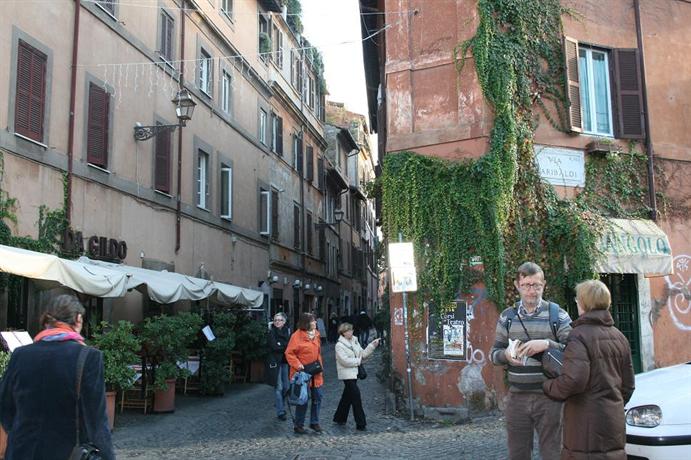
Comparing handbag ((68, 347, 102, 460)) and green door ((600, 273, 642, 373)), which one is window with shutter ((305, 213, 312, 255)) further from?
handbag ((68, 347, 102, 460))

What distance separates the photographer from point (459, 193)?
11.1 meters

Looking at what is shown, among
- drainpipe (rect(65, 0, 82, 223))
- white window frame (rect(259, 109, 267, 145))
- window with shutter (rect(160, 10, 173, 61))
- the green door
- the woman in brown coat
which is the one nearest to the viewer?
the woman in brown coat

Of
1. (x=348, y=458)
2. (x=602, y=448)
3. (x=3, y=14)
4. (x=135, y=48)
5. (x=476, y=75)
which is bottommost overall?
(x=348, y=458)

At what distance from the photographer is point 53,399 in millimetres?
3725

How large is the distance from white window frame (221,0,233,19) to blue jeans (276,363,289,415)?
13.5 metres

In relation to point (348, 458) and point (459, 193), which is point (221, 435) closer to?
point (348, 458)

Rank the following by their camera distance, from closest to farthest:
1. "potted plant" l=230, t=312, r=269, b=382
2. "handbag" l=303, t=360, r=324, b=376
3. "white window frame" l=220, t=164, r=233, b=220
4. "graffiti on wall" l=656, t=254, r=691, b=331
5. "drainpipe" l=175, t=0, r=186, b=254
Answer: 1. "handbag" l=303, t=360, r=324, b=376
2. "graffiti on wall" l=656, t=254, r=691, b=331
3. "potted plant" l=230, t=312, r=269, b=382
4. "drainpipe" l=175, t=0, r=186, b=254
5. "white window frame" l=220, t=164, r=233, b=220

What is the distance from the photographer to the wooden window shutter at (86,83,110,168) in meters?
13.7

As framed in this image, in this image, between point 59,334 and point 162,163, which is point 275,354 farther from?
point 59,334

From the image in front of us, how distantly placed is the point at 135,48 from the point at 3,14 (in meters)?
4.56

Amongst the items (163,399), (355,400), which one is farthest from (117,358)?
(355,400)

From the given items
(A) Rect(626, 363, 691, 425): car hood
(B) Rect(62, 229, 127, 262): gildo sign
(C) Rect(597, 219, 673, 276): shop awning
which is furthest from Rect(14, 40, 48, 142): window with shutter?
(A) Rect(626, 363, 691, 425): car hood

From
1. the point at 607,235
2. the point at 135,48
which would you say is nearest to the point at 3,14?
the point at 135,48

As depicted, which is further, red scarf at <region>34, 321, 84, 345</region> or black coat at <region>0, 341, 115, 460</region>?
red scarf at <region>34, 321, 84, 345</region>
